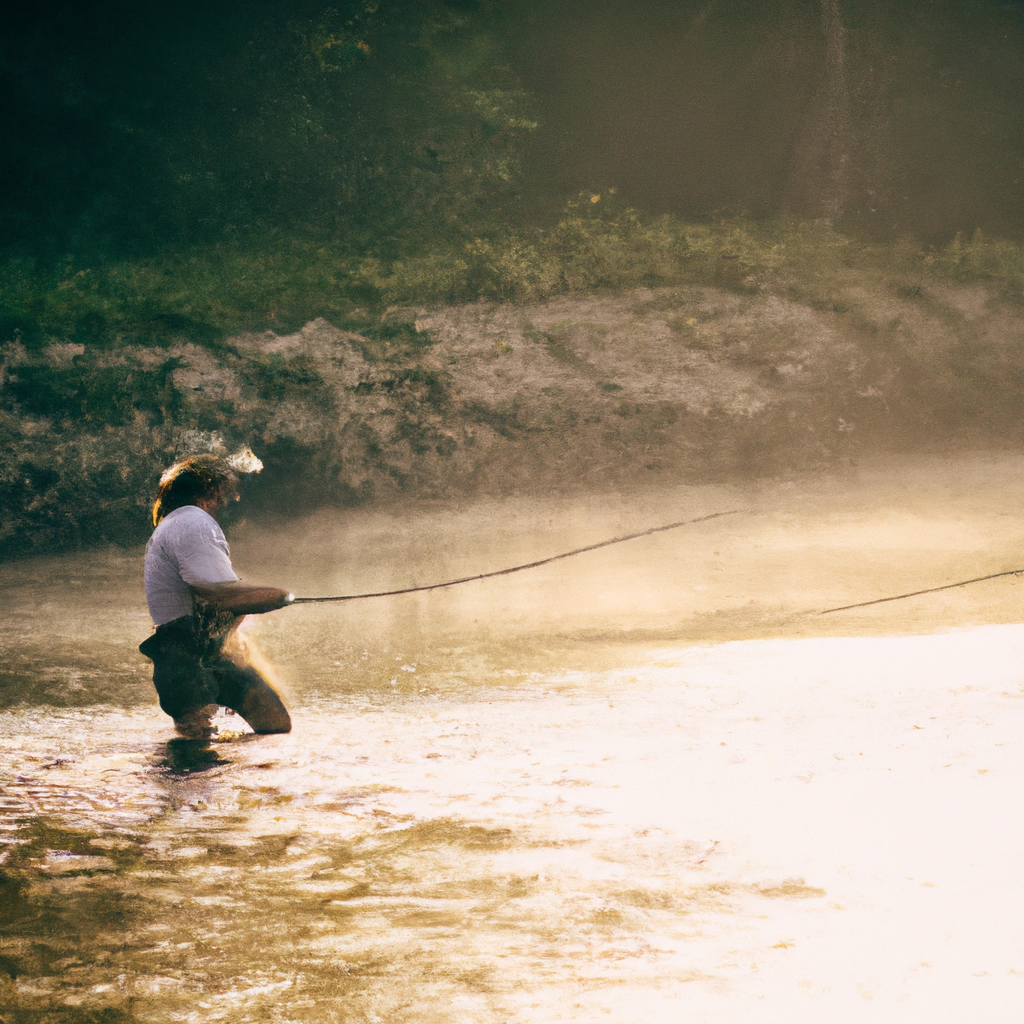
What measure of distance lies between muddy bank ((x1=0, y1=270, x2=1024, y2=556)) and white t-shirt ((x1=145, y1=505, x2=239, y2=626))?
4.87 metres

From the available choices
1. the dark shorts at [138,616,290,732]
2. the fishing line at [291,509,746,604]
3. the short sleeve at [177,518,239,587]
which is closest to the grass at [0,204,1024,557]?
the fishing line at [291,509,746,604]

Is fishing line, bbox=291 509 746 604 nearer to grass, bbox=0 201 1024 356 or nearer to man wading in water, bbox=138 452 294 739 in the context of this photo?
man wading in water, bbox=138 452 294 739

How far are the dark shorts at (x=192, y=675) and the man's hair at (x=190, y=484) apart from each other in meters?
0.46

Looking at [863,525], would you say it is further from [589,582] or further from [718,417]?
[589,582]

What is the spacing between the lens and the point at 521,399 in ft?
28.2

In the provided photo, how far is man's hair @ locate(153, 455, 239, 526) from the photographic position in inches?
137

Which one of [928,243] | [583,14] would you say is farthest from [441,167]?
[928,243]

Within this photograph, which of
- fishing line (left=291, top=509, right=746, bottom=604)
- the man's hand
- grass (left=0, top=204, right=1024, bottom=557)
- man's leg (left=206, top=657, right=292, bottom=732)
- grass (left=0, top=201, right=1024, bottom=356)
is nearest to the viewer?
the man's hand

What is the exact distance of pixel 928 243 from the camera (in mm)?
9156

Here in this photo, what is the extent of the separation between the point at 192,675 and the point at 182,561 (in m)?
0.44

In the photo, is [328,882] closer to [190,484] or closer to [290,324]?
[190,484]

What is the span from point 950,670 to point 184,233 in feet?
26.9

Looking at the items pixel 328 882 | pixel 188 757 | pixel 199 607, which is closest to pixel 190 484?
pixel 199 607

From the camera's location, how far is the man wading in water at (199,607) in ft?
10.8
